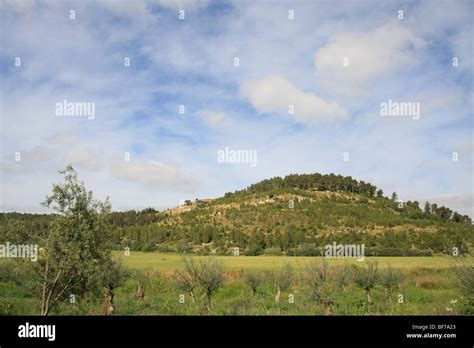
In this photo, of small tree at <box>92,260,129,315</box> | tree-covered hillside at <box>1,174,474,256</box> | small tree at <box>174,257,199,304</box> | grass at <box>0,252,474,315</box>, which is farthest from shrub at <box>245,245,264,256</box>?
small tree at <box>92,260,129,315</box>

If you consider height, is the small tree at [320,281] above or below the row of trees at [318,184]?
below

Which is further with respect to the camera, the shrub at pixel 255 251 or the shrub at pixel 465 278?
the shrub at pixel 255 251

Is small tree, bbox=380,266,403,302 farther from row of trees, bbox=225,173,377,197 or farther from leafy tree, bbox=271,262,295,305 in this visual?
row of trees, bbox=225,173,377,197

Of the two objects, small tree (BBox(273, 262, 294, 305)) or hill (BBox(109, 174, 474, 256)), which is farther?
hill (BBox(109, 174, 474, 256))

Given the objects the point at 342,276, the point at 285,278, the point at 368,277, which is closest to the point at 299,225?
the point at 285,278

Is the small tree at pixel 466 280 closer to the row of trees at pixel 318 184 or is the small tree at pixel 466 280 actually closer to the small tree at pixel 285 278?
the small tree at pixel 285 278

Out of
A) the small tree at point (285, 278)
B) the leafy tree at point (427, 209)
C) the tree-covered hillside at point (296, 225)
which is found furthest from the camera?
the leafy tree at point (427, 209)

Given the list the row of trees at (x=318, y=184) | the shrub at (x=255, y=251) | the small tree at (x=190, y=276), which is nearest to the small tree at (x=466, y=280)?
the small tree at (x=190, y=276)

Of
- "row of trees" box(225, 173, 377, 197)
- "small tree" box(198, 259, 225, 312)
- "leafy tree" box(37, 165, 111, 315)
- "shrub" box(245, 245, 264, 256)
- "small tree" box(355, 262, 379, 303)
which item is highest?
"row of trees" box(225, 173, 377, 197)

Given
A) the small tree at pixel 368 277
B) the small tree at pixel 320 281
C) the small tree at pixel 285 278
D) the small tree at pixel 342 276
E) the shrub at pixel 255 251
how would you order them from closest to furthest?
the small tree at pixel 320 281 < the small tree at pixel 342 276 < the small tree at pixel 368 277 < the small tree at pixel 285 278 < the shrub at pixel 255 251

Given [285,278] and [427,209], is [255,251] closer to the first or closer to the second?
[285,278]

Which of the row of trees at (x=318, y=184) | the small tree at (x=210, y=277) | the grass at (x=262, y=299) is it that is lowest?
the grass at (x=262, y=299)

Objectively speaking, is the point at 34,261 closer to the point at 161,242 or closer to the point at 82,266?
the point at 82,266
